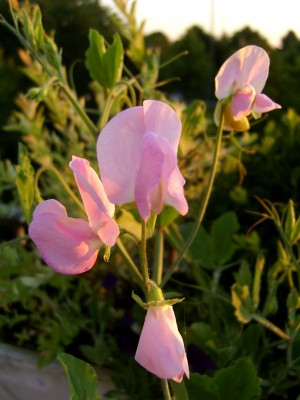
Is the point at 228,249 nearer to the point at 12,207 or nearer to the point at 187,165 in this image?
the point at 187,165

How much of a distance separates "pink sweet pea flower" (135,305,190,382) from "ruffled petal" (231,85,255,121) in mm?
215

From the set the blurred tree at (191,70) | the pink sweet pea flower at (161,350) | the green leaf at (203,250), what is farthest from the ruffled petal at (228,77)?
the blurred tree at (191,70)

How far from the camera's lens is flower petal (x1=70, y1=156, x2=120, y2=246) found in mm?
412

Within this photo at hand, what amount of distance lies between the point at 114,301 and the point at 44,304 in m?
0.11

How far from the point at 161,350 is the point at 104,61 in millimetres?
372

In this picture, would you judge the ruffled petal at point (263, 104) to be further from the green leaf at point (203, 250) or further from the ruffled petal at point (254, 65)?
the green leaf at point (203, 250)

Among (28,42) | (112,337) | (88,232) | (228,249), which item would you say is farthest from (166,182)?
(112,337)

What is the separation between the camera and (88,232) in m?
0.43

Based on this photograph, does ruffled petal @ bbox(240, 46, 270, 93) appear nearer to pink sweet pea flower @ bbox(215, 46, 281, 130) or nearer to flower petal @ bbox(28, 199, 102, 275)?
pink sweet pea flower @ bbox(215, 46, 281, 130)

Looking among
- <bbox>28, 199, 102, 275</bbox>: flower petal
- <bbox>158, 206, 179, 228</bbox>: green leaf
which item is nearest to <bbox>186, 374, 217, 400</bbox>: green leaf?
<bbox>158, 206, 179, 228</bbox>: green leaf

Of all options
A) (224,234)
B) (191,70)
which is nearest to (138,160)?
(224,234)

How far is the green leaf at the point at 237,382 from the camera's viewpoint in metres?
0.65

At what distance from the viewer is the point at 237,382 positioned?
2.13ft

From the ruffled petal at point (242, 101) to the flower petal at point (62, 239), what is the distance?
20 cm
